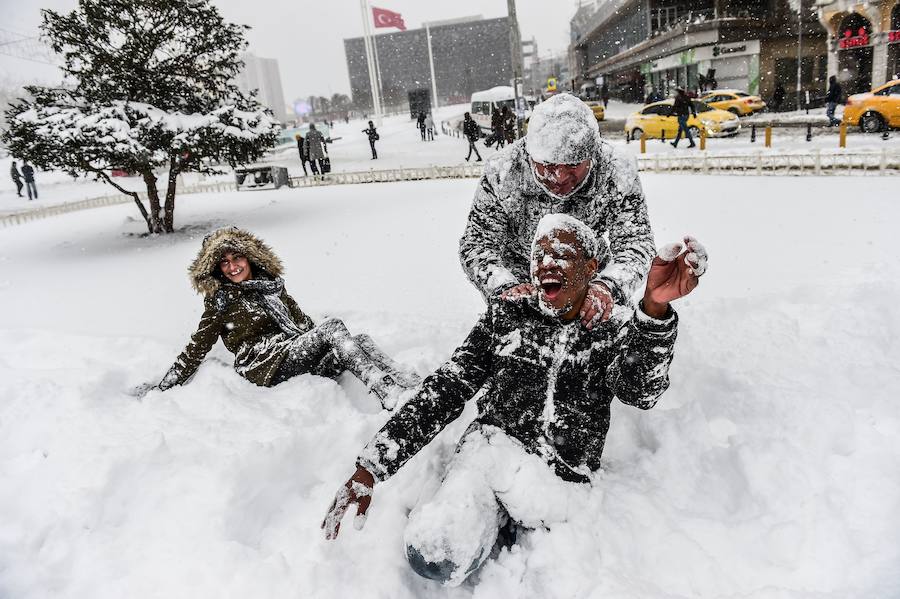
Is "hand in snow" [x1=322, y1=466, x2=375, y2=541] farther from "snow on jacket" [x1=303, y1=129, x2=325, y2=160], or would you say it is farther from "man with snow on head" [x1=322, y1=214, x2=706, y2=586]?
"snow on jacket" [x1=303, y1=129, x2=325, y2=160]

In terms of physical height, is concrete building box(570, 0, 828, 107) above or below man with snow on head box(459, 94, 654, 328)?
above

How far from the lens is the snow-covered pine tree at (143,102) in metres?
10.5

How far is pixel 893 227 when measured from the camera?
675cm

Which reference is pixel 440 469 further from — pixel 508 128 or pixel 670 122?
pixel 508 128

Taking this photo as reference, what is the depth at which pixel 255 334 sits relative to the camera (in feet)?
13.6

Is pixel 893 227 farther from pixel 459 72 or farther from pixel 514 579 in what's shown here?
pixel 459 72

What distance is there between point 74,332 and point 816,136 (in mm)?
19948

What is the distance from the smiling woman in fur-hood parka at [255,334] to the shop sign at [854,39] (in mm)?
30468

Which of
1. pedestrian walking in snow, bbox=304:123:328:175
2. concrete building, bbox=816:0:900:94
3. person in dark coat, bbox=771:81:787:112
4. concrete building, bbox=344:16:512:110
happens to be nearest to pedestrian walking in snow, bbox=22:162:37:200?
pedestrian walking in snow, bbox=304:123:328:175

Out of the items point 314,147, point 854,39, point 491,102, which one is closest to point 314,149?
point 314,147

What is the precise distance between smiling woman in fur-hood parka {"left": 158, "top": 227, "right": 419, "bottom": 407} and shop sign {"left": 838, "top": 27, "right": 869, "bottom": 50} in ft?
100.0

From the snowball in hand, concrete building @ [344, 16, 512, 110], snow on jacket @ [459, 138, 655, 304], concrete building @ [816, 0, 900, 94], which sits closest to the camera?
the snowball in hand

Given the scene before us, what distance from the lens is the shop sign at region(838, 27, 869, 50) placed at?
24.7 metres

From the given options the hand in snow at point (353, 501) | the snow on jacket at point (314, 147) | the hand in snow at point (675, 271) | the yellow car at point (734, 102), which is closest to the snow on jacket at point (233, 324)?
the hand in snow at point (353, 501)
